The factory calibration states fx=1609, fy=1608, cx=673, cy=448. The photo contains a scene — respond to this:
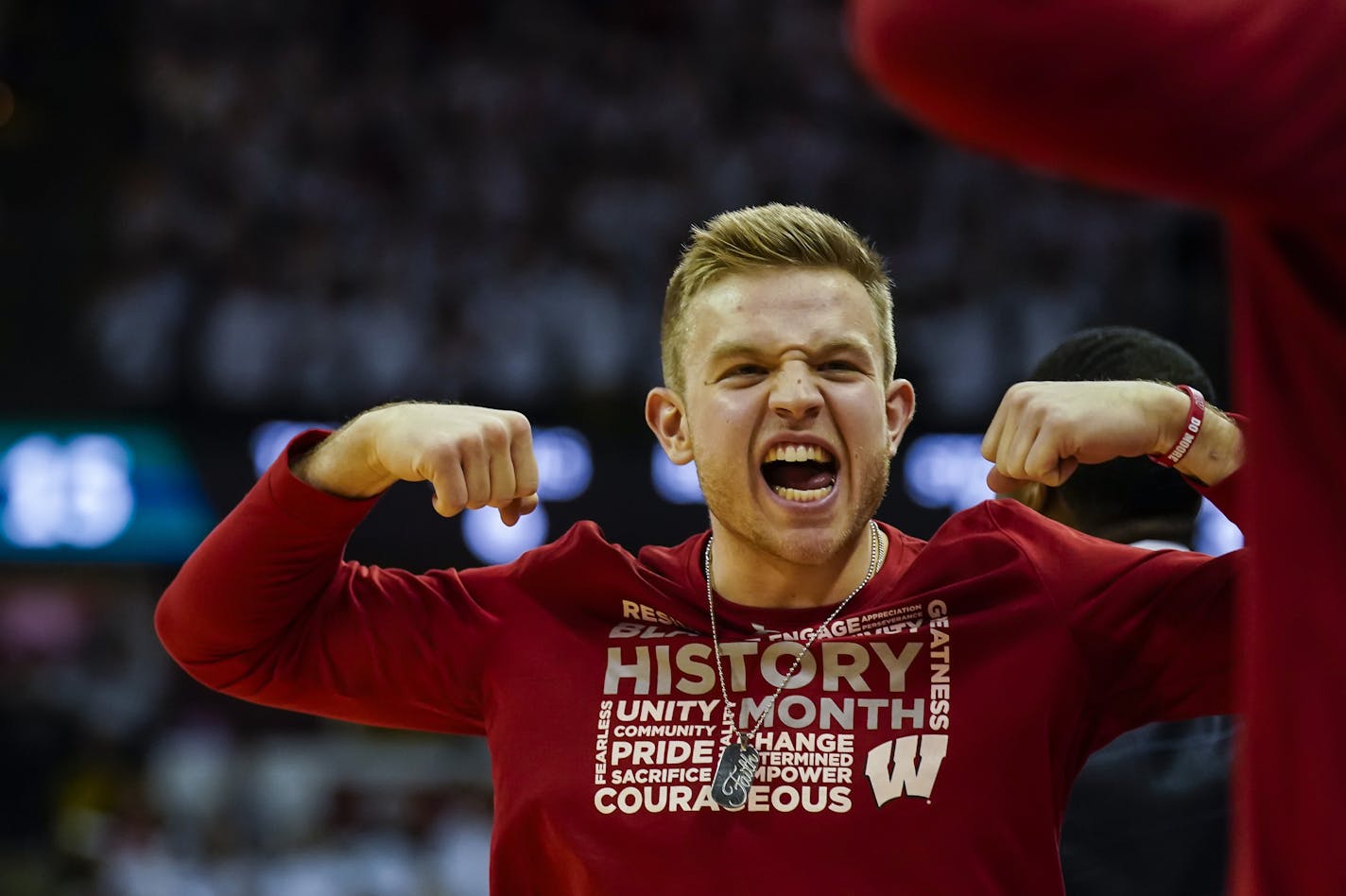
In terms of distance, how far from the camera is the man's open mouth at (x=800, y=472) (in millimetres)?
2205

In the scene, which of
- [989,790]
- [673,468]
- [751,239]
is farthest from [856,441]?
[673,468]

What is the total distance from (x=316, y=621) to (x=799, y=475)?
28.7 inches

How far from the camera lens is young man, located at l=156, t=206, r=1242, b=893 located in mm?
1987

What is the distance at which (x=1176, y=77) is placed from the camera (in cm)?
87

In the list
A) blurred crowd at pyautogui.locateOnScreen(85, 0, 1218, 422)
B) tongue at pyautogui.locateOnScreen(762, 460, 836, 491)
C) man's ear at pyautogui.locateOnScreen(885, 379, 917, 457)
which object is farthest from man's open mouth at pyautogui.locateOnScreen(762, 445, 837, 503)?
blurred crowd at pyautogui.locateOnScreen(85, 0, 1218, 422)

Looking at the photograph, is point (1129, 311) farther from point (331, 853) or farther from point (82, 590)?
point (82, 590)

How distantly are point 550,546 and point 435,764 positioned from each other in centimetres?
675

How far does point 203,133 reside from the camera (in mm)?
8789

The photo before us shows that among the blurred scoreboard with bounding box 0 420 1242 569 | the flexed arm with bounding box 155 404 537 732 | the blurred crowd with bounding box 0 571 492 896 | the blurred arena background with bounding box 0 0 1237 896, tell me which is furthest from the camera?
the blurred crowd with bounding box 0 571 492 896

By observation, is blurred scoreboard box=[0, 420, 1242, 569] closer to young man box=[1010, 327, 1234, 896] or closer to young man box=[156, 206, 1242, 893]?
young man box=[1010, 327, 1234, 896]

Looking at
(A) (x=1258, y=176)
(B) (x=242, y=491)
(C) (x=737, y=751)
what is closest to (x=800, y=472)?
(C) (x=737, y=751)

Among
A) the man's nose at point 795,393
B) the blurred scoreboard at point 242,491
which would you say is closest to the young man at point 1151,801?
the man's nose at point 795,393

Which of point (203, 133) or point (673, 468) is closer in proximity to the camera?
point (673, 468)

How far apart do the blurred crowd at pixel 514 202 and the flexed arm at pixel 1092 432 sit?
580 cm
